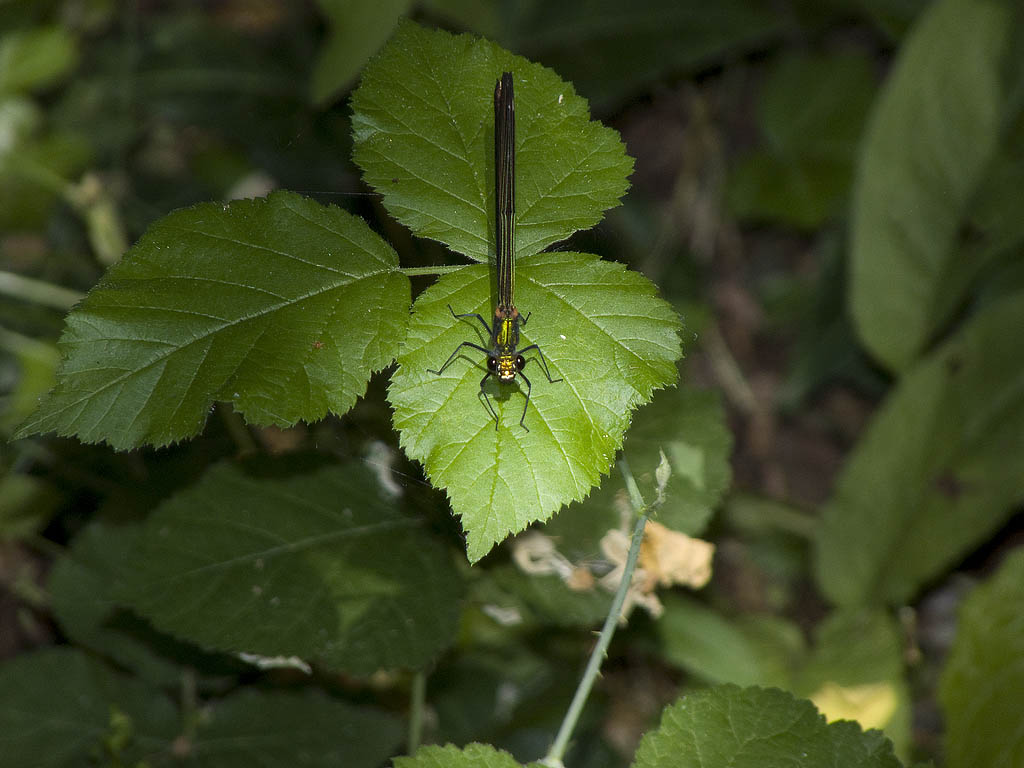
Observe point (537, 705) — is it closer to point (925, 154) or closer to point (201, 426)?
point (201, 426)

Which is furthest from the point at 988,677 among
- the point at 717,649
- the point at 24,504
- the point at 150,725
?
the point at 24,504

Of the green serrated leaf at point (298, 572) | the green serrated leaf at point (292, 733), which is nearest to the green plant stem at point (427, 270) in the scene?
the green serrated leaf at point (298, 572)

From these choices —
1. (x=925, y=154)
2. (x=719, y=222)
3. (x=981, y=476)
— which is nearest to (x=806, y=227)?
(x=719, y=222)

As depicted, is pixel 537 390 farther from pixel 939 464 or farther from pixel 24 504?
pixel 24 504

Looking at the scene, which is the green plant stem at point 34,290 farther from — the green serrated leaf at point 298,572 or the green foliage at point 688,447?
the green foliage at point 688,447

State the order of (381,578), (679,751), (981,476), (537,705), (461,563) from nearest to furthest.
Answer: (679,751)
(381,578)
(461,563)
(537,705)
(981,476)

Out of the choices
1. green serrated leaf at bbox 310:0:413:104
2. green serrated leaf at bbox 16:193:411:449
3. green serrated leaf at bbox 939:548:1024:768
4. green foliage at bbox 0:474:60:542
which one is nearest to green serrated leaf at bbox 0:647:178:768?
green foliage at bbox 0:474:60:542
